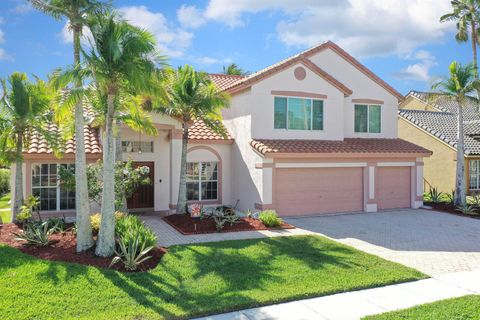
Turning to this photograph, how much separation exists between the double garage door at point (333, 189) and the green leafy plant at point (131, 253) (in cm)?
803

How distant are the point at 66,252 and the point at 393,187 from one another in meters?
16.0

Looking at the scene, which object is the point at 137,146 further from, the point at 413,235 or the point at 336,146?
the point at 413,235

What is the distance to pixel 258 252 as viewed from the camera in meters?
11.0

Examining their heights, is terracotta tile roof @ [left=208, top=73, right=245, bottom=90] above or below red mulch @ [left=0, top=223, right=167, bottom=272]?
above

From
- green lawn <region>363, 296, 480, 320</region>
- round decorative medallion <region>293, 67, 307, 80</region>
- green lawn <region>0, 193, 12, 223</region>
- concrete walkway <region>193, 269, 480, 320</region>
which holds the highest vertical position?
round decorative medallion <region>293, 67, 307, 80</region>

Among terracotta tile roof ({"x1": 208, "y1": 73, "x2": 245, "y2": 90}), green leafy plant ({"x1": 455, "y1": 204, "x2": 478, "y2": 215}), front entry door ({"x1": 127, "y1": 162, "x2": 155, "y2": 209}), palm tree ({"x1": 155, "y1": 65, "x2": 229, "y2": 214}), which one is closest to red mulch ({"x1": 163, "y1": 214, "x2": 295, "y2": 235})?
front entry door ({"x1": 127, "y1": 162, "x2": 155, "y2": 209})

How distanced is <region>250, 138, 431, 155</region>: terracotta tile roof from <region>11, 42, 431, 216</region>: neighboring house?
0.06m

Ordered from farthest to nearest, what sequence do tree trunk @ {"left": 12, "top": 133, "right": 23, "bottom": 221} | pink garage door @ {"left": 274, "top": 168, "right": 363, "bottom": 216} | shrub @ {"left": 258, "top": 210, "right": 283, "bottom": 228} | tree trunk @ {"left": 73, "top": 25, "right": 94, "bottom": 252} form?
pink garage door @ {"left": 274, "top": 168, "right": 363, "bottom": 216}, shrub @ {"left": 258, "top": 210, "right": 283, "bottom": 228}, tree trunk @ {"left": 12, "top": 133, "right": 23, "bottom": 221}, tree trunk @ {"left": 73, "top": 25, "right": 94, "bottom": 252}

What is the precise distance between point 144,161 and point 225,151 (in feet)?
13.4

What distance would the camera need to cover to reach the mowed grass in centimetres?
726

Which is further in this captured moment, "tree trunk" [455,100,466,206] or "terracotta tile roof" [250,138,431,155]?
"tree trunk" [455,100,466,206]

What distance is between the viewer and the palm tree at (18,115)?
41.9 ft

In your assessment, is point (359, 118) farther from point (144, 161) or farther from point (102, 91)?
point (102, 91)

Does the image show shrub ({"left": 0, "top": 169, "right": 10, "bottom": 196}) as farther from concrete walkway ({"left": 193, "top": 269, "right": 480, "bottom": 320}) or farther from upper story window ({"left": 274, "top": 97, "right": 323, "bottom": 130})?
concrete walkway ({"left": 193, "top": 269, "right": 480, "bottom": 320})
